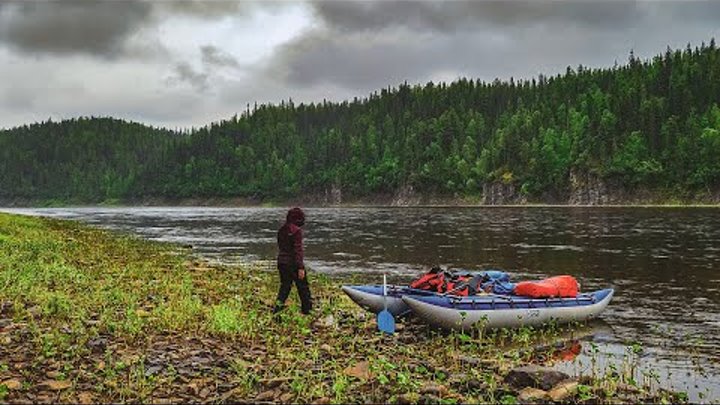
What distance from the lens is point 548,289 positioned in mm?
18750

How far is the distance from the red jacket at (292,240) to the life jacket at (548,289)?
6.45 meters

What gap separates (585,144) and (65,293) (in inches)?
6440

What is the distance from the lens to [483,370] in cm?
1286

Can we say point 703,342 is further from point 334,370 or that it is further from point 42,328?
point 42,328

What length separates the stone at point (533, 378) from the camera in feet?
37.4

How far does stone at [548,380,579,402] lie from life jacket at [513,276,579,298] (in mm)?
7262

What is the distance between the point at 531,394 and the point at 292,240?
324 inches

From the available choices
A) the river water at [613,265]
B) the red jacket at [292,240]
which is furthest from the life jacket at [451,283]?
the red jacket at [292,240]

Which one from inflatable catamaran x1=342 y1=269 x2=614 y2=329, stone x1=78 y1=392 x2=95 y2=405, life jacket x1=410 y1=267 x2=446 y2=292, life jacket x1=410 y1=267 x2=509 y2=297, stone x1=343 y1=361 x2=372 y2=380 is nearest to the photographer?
stone x1=78 y1=392 x2=95 y2=405

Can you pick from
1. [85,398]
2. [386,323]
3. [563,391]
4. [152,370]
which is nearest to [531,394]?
[563,391]

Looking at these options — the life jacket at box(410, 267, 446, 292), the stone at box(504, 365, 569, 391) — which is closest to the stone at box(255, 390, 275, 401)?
the stone at box(504, 365, 569, 391)

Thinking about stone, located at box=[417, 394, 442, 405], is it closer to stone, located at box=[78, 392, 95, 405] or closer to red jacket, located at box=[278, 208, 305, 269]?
stone, located at box=[78, 392, 95, 405]

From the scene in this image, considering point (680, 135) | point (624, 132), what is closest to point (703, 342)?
point (680, 135)

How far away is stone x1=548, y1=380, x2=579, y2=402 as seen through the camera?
34.9 ft
